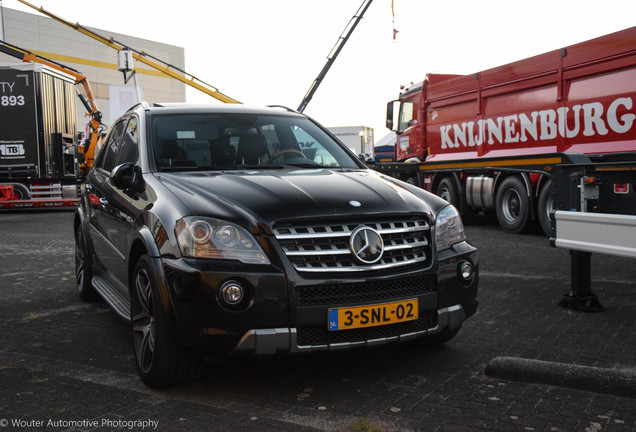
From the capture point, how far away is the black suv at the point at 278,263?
332cm

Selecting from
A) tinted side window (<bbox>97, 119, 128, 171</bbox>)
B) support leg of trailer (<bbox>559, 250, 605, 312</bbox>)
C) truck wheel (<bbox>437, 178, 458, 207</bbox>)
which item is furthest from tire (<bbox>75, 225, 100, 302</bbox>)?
truck wheel (<bbox>437, 178, 458, 207</bbox>)

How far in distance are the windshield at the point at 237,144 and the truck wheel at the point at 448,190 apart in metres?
9.27

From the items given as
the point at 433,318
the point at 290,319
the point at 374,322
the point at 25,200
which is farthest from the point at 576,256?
the point at 25,200

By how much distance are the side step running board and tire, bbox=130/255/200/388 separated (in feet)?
1.23

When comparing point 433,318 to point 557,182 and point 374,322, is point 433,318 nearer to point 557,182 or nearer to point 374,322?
point 374,322

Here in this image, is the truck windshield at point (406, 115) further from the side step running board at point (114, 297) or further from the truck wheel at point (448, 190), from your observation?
the side step running board at point (114, 297)

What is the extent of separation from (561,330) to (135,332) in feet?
9.81

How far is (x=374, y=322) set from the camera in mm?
3461

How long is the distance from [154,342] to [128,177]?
1.22 meters

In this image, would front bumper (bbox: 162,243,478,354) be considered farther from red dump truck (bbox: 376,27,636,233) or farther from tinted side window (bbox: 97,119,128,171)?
red dump truck (bbox: 376,27,636,233)

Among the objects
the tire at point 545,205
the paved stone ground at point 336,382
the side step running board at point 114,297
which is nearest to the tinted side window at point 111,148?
the side step running board at point 114,297

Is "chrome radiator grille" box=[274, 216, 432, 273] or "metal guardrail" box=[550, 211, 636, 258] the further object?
"metal guardrail" box=[550, 211, 636, 258]

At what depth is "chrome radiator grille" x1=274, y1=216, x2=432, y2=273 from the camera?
339 cm

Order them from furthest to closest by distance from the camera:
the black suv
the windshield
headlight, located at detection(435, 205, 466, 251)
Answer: the windshield
headlight, located at detection(435, 205, 466, 251)
the black suv
